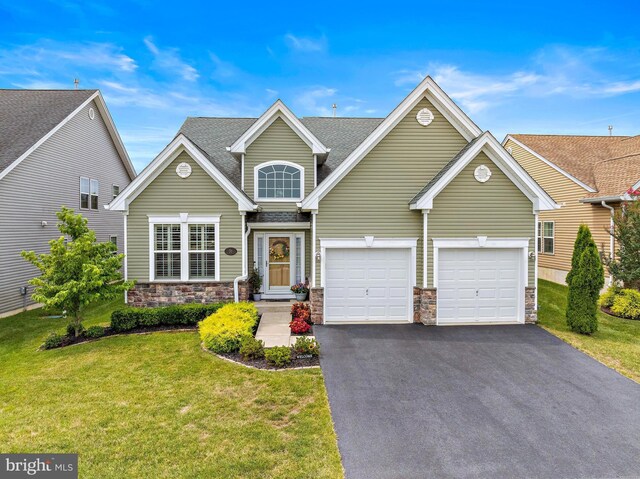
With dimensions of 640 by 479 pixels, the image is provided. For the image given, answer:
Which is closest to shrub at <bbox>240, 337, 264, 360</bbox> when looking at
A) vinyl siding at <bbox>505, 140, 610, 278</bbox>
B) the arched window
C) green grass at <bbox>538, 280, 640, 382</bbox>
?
the arched window

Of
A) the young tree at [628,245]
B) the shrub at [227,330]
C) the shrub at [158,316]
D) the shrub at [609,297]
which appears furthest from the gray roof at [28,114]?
the shrub at [609,297]

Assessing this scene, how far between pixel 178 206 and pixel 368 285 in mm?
6954

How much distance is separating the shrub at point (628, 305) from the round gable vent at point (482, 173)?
6800 millimetres

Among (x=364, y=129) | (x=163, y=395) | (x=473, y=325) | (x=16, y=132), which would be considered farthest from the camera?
(x=364, y=129)

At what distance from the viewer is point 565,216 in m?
16.7

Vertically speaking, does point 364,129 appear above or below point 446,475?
above

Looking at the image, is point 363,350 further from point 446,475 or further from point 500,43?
point 500,43

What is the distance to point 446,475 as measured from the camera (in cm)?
412

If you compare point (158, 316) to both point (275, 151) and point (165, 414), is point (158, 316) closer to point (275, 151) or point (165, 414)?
point (165, 414)

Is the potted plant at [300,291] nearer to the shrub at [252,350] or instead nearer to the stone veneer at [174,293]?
the stone veneer at [174,293]

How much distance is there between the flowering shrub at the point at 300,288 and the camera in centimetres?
1266

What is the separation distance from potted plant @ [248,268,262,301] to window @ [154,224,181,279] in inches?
101

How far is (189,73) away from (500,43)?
17.6 meters

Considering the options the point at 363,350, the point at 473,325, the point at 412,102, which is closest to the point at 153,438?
the point at 363,350
